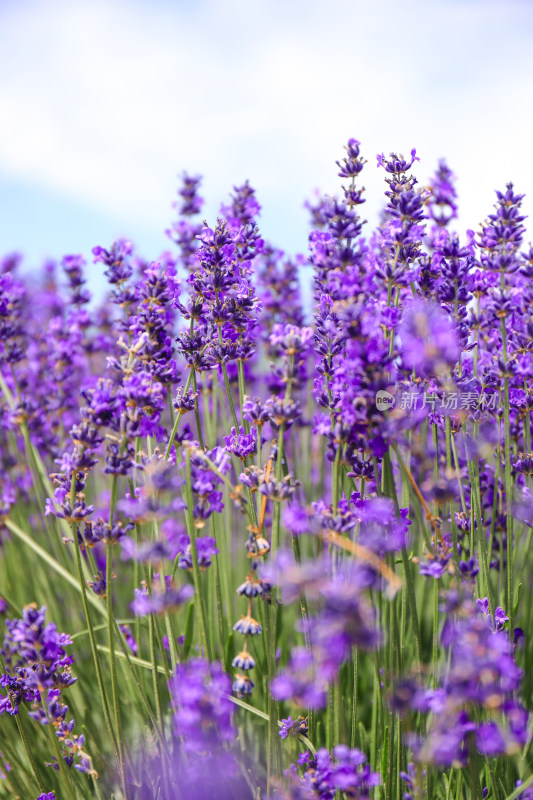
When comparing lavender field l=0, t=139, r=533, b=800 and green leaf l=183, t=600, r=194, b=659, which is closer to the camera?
lavender field l=0, t=139, r=533, b=800

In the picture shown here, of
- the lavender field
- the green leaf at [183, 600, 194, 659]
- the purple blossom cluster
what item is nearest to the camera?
the lavender field

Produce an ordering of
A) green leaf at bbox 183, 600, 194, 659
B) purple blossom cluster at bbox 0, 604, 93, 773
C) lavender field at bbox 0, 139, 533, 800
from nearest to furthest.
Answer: lavender field at bbox 0, 139, 533, 800 → purple blossom cluster at bbox 0, 604, 93, 773 → green leaf at bbox 183, 600, 194, 659

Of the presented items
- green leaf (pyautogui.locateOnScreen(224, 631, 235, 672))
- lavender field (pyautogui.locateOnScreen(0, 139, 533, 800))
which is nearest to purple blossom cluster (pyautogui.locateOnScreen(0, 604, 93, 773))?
lavender field (pyautogui.locateOnScreen(0, 139, 533, 800))

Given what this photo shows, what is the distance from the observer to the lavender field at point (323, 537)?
1.40 meters

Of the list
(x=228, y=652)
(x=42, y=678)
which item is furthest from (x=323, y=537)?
(x=228, y=652)

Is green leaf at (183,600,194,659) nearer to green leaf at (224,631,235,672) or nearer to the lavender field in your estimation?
the lavender field

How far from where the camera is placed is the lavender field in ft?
4.60

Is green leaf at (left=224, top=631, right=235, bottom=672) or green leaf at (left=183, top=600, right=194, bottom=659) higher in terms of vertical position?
green leaf at (left=183, top=600, right=194, bottom=659)

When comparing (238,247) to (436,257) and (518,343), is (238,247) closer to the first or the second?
(436,257)

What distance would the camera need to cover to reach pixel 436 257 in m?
2.42

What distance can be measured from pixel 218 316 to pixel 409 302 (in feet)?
2.22

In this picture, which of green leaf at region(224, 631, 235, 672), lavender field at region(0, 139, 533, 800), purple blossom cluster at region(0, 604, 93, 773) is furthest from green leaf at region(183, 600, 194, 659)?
purple blossom cluster at region(0, 604, 93, 773)

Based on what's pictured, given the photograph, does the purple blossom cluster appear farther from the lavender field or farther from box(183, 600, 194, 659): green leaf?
box(183, 600, 194, 659): green leaf

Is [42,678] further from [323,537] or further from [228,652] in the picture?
[228,652]
